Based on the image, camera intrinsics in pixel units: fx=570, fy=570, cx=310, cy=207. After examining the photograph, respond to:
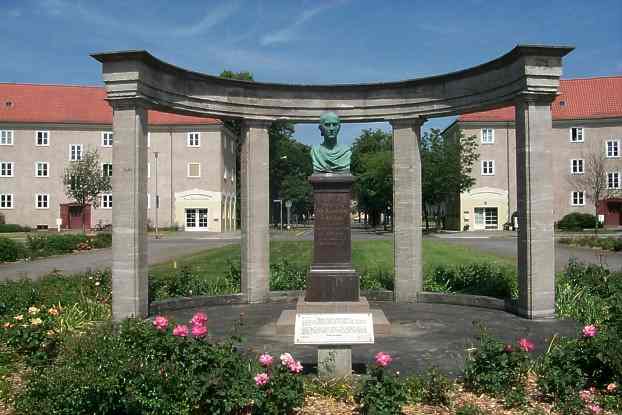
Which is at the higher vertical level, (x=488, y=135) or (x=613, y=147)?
(x=488, y=135)

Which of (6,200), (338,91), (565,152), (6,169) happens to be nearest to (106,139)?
(6,169)

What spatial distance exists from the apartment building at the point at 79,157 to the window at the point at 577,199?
35.0 m

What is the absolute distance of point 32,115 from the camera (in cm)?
5647

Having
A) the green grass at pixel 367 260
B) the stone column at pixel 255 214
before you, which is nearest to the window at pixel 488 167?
the green grass at pixel 367 260

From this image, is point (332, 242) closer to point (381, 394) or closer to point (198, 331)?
point (198, 331)

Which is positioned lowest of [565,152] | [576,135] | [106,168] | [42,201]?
[42,201]

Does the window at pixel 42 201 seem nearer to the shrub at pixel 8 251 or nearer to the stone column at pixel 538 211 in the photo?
the shrub at pixel 8 251

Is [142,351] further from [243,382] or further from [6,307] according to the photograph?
[6,307]

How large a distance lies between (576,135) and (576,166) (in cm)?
302

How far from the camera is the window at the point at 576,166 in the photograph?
55.4 metres

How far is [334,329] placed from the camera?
6.64 meters

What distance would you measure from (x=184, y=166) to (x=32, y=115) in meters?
15.6

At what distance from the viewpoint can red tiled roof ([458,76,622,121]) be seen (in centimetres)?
5406

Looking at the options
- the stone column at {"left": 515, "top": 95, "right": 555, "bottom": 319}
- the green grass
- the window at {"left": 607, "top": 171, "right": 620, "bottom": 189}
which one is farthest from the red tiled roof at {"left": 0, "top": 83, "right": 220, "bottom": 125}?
the stone column at {"left": 515, "top": 95, "right": 555, "bottom": 319}
